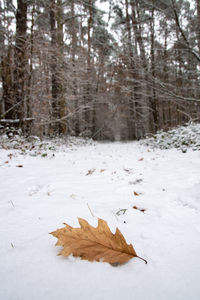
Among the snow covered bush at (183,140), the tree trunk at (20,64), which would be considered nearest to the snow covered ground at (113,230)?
the snow covered bush at (183,140)

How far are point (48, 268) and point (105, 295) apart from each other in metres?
0.23

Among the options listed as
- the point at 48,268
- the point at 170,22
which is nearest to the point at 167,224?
the point at 48,268

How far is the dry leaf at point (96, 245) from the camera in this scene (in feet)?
1.95

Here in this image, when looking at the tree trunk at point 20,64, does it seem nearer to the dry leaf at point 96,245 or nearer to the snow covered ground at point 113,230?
the snow covered ground at point 113,230

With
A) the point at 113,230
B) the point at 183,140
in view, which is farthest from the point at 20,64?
the point at 183,140

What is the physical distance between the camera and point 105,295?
462 mm

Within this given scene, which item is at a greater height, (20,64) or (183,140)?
(20,64)

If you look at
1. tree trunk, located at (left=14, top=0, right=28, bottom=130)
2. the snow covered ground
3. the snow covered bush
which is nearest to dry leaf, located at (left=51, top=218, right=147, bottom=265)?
the snow covered ground

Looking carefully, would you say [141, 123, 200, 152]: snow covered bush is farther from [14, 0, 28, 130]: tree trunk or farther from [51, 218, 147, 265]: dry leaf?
[14, 0, 28, 130]: tree trunk

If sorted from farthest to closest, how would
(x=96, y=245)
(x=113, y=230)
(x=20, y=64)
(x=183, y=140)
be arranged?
(x=183, y=140) → (x=20, y=64) → (x=113, y=230) → (x=96, y=245)

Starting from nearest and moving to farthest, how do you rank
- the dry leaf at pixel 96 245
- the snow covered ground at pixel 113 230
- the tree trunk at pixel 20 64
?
the snow covered ground at pixel 113 230
the dry leaf at pixel 96 245
the tree trunk at pixel 20 64

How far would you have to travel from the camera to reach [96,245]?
623 millimetres

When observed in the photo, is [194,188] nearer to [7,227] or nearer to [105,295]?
[105,295]

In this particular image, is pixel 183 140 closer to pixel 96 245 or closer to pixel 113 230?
pixel 113 230
